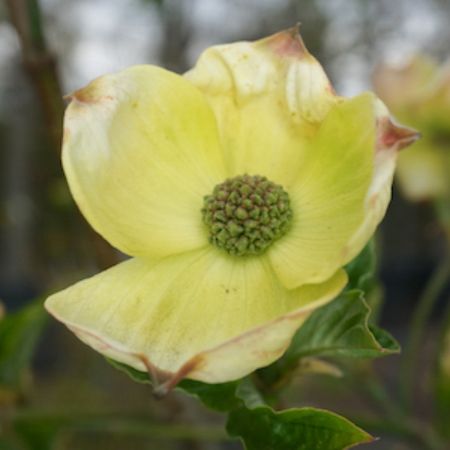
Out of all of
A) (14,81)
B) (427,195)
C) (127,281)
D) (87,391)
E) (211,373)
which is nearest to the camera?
(211,373)

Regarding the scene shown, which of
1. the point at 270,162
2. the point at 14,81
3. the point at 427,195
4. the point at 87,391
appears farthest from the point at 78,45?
the point at 270,162

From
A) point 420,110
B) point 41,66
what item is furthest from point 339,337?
point 420,110

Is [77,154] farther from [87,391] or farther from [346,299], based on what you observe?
[87,391]

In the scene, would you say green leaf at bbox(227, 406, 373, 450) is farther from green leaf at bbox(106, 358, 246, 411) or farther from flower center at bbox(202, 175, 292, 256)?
flower center at bbox(202, 175, 292, 256)

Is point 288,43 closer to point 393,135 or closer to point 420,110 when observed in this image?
point 393,135

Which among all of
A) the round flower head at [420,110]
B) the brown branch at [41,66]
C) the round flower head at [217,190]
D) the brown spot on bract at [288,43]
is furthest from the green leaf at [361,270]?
the round flower head at [420,110]

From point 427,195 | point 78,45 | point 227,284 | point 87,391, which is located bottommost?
point 87,391
